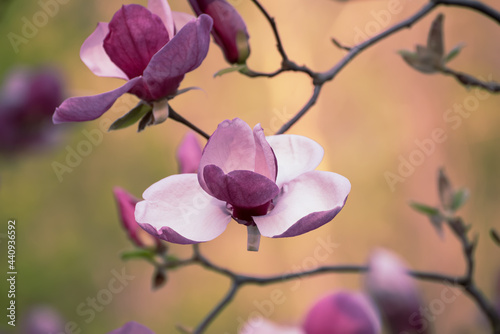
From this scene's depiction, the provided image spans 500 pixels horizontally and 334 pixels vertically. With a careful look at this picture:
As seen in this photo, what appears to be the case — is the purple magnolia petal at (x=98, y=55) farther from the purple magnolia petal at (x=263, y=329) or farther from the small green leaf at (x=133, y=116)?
the purple magnolia petal at (x=263, y=329)

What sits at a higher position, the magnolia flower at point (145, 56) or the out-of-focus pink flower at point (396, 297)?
the magnolia flower at point (145, 56)

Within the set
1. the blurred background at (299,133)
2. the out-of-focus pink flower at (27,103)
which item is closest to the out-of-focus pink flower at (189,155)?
the out-of-focus pink flower at (27,103)

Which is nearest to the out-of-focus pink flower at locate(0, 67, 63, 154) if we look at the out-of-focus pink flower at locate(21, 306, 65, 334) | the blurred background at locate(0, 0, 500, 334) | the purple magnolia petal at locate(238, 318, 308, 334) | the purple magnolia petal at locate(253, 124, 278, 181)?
the out-of-focus pink flower at locate(21, 306, 65, 334)

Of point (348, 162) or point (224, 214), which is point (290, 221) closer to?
point (224, 214)

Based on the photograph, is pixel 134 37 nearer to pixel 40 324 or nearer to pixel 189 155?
pixel 189 155

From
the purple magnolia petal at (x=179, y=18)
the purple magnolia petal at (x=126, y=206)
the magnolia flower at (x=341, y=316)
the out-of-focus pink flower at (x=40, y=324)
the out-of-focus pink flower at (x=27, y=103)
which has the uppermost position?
the purple magnolia petal at (x=179, y=18)

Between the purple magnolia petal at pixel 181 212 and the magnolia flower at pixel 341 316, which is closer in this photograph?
the purple magnolia petal at pixel 181 212

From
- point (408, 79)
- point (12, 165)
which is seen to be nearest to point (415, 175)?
point (408, 79)
